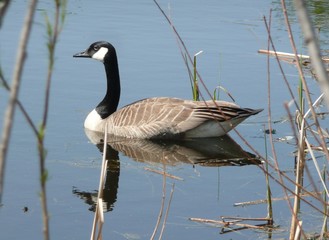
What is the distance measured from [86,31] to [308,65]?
3651 millimetres

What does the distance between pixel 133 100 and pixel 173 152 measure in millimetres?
1588

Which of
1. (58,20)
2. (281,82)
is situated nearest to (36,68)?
(281,82)

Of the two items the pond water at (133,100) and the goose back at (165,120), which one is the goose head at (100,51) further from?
the goose back at (165,120)

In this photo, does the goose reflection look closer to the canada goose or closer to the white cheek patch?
the canada goose

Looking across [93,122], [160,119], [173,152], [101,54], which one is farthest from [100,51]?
[173,152]

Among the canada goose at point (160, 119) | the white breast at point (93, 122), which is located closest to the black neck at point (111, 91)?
the canada goose at point (160, 119)

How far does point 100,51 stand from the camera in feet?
33.8

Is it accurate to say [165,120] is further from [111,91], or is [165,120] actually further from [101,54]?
[101,54]

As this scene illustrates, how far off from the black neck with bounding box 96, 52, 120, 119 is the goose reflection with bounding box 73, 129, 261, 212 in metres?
0.40

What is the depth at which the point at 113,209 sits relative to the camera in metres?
6.69

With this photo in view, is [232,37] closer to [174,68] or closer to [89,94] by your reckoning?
[174,68]

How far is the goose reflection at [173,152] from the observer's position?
27.0ft

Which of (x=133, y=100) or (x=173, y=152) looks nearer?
(x=173, y=152)

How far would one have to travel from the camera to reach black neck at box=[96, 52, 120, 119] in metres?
9.88
